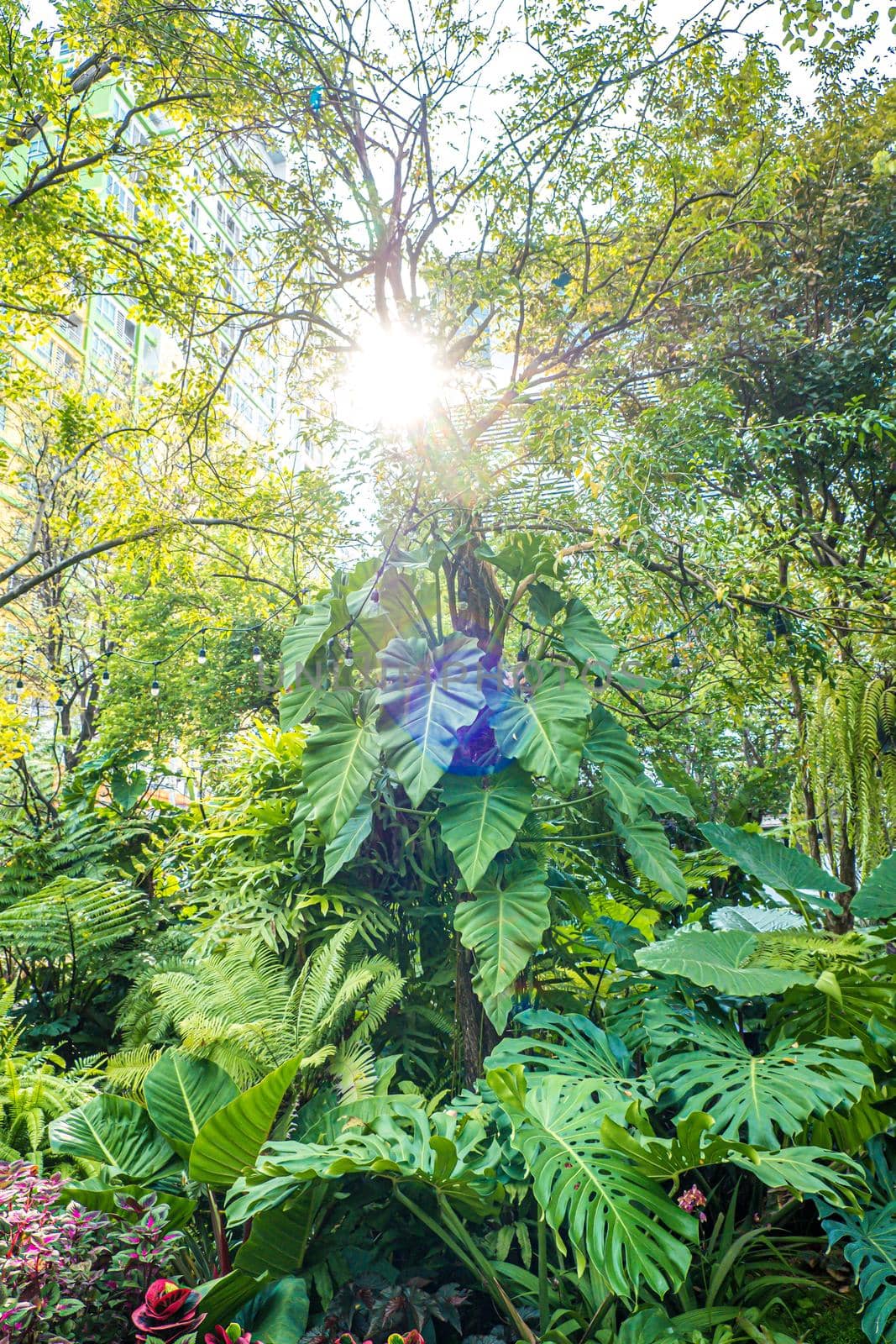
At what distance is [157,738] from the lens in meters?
7.23

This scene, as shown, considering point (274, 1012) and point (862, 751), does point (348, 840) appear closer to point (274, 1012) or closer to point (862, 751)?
point (274, 1012)

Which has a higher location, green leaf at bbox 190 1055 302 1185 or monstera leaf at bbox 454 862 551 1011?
monstera leaf at bbox 454 862 551 1011

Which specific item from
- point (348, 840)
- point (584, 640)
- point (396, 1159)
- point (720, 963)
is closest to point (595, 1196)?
point (396, 1159)

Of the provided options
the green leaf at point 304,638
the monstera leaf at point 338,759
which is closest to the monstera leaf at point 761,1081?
the monstera leaf at point 338,759

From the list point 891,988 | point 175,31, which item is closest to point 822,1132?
point 891,988

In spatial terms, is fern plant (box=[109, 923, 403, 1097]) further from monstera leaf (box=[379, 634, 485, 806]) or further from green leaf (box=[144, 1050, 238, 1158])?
monstera leaf (box=[379, 634, 485, 806])

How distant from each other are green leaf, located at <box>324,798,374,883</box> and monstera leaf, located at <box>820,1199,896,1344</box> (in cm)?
120

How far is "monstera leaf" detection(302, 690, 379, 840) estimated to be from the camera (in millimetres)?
1915

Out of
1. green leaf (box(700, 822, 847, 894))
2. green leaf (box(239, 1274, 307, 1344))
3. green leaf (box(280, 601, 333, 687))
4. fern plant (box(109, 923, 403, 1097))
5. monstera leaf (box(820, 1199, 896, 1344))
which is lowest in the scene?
monstera leaf (box(820, 1199, 896, 1344))

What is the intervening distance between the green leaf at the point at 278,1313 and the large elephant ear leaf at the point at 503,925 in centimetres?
59

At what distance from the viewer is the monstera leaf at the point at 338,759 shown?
1915 millimetres

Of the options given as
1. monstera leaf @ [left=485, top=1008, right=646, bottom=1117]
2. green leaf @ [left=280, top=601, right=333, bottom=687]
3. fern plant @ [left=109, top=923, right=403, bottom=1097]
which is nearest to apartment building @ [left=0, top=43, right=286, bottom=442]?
green leaf @ [left=280, top=601, right=333, bottom=687]

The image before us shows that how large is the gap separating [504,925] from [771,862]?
787 millimetres

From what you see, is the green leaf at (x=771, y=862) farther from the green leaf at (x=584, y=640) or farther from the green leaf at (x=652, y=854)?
the green leaf at (x=584, y=640)
